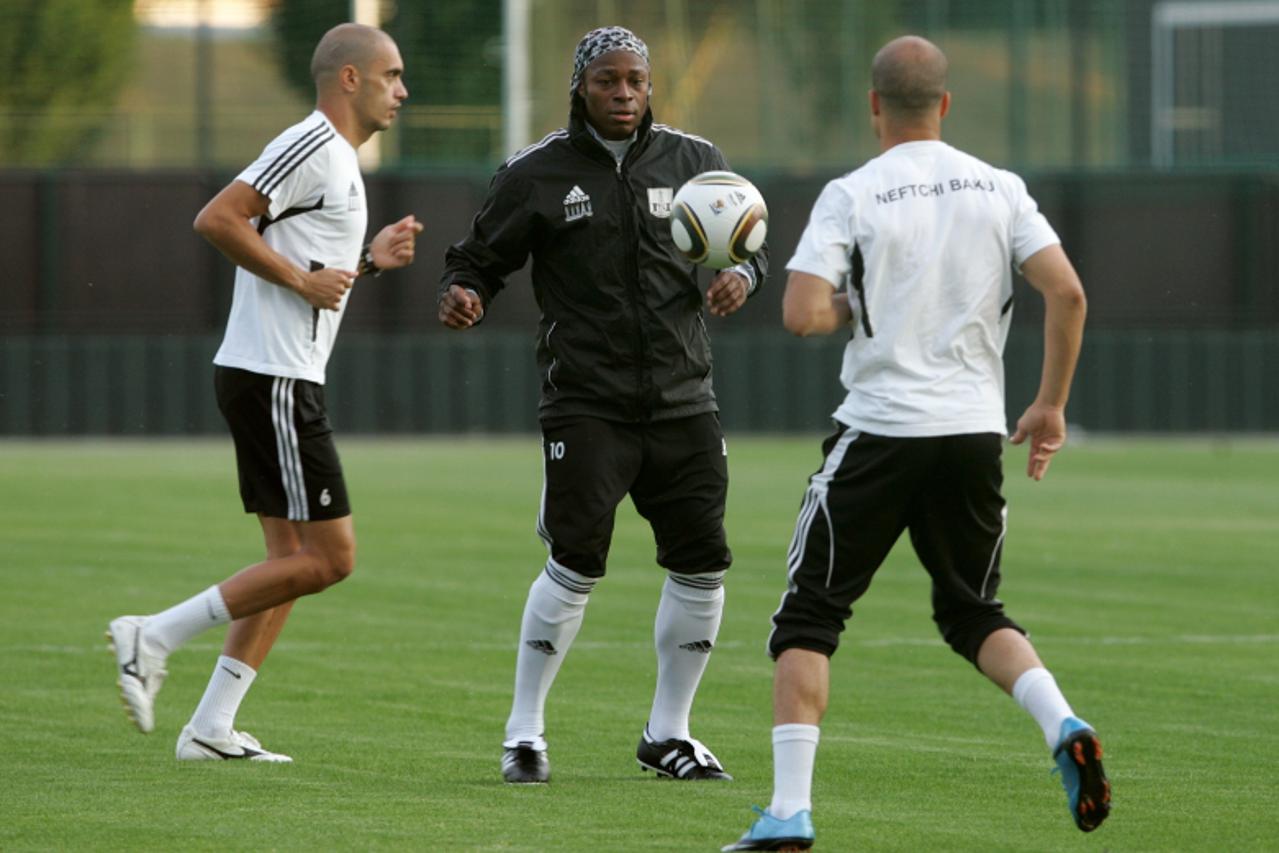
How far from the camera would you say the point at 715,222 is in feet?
23.7

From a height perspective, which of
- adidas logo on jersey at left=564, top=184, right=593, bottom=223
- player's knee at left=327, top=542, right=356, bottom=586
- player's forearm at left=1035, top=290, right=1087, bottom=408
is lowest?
player's knee at left=327, top=542, right=356, bottom=586

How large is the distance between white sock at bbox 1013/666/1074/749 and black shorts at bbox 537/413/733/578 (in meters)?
1.67

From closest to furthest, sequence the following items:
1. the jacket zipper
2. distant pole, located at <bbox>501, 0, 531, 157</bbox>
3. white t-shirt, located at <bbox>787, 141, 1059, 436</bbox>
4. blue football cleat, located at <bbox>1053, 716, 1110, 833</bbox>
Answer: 1. blue football cleat, located at <bbox>1053, 716, 1110, 833</bbox>
2. white t-shirt, located at <bbox>787, 141, 1059, 436</bbox>
3. the jacket zipper
4. distant pole, located at <bbox>501, 0, 531, 157</bbox>

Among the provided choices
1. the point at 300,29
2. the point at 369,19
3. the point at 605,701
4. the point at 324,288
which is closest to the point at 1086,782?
the point at 324,288

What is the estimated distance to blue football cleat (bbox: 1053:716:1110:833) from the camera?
5.82 meters

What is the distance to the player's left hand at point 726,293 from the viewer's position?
737 cm

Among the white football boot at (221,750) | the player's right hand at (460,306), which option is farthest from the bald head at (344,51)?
the white football boot at (221,750)

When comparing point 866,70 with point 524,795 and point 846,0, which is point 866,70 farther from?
point 524,795

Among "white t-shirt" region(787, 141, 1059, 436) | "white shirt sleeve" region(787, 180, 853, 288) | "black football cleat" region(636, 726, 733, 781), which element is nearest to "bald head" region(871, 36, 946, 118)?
"white t-shirt" region(787, 141, 1059, 436)

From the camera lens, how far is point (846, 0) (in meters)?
34.4

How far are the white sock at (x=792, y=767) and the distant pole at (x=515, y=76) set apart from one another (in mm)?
28109

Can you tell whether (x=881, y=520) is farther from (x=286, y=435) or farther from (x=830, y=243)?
(x=286, y=435)

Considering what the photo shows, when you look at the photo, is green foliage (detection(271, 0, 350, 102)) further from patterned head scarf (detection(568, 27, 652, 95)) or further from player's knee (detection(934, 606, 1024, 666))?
player's knee (detection(934, 606, 1024, 666))

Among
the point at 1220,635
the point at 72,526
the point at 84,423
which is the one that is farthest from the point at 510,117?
the point at 1220,635
